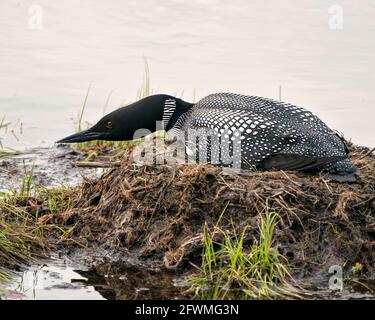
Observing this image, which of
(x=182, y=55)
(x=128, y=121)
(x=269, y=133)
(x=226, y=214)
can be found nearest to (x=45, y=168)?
(x=128, y=121)

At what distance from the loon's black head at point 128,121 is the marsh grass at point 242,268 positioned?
5.60 ft

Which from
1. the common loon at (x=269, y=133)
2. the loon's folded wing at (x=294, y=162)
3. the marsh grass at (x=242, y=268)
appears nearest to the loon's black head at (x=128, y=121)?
the common loon at (x=269, y=133)

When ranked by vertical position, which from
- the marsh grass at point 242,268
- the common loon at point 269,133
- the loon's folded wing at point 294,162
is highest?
the common loon at point 269,133

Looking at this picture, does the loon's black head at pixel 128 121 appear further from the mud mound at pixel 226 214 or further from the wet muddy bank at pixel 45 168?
the mud mound at pixel 226 214

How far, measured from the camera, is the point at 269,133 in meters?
7.61

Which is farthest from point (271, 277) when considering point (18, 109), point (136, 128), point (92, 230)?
point (18, 109)

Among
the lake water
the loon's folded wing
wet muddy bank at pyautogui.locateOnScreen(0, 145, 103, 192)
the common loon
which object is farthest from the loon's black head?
the lake water

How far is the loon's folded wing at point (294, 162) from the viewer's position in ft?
24.4

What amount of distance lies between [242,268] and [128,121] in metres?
2.20

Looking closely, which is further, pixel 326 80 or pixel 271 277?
pixel 326 80

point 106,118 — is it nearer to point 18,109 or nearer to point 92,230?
point 92,230
